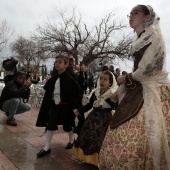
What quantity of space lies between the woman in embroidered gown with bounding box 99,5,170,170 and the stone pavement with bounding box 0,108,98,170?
45.6 inches

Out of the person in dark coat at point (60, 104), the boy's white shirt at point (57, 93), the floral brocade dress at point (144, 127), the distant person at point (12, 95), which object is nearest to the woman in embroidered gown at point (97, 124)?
the person in dark coat at point (60, 104)

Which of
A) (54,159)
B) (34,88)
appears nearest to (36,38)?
(34,88)

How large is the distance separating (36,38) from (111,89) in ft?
73.4

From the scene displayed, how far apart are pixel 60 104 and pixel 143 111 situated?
1849mm

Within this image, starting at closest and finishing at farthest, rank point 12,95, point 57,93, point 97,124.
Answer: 1. point 97,124
2. point 57,93
3. point 12,95

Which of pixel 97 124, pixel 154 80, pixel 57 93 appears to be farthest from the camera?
pixel 57 93

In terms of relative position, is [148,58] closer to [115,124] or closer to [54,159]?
→ [115,124]

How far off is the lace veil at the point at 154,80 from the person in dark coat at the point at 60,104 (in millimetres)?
1558

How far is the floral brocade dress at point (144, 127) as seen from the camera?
7.53ft

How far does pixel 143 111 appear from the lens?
240cm

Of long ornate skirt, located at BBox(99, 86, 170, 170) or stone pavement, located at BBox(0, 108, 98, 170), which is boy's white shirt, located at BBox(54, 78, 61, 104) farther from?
long ornate skirt, located at BBox(99, 86, 170, 170)

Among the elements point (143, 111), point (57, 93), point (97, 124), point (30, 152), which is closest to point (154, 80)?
point (143, 111)

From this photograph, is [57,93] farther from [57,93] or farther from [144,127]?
[144,127]

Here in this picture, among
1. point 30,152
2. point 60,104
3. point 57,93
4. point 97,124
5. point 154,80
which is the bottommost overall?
point 30,152
